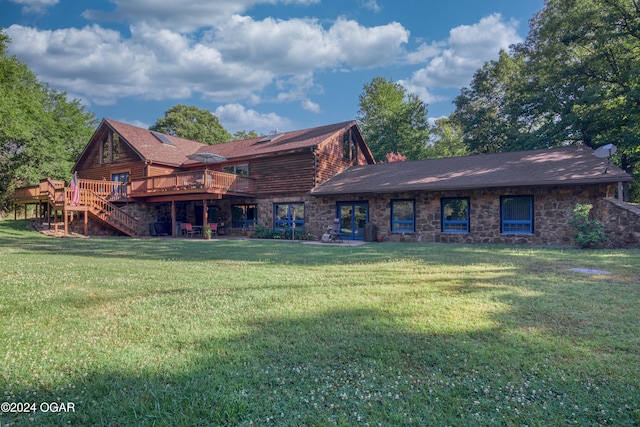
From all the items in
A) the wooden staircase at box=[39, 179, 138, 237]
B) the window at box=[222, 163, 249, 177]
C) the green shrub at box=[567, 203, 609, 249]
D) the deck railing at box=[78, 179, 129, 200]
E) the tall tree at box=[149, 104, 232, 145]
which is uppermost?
the tall tree at box=[149, 104, 232, 145]

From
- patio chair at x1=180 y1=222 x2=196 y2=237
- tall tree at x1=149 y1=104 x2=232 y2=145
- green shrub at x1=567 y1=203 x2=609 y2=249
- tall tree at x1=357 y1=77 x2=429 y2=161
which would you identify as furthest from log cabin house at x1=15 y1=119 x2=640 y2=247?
tall tree at x1=149 y1=104 x2=232 y2=145

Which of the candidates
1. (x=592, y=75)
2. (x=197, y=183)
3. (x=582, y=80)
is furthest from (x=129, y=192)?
(x=592, y=75)

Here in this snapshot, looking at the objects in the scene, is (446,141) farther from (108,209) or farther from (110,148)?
(108,209)

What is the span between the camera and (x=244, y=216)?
21141 millimetres

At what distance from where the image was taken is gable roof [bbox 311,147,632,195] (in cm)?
1273

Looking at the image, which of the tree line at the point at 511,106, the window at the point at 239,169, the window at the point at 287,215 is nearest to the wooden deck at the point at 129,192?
the window at the point at 239,169

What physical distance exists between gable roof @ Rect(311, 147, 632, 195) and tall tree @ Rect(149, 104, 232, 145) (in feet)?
93.8

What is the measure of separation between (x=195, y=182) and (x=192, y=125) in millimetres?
26870

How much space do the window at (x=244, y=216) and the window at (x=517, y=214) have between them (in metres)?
13.5

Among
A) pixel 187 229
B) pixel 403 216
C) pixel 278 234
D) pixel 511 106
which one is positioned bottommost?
Answer: pixel 278 234

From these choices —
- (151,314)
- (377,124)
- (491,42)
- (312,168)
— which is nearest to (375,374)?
(151,314)

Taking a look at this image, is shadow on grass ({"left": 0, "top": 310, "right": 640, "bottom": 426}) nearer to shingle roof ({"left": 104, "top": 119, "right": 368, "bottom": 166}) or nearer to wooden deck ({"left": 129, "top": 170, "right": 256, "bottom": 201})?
wooden deck ({"left": 129, "top": 170, "right": 256, "bottom": 201})

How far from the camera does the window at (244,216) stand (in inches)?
817

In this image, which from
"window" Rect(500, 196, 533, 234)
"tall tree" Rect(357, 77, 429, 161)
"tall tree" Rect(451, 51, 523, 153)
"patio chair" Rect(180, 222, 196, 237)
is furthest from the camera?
"tall tree" Rect(357, 77, 429, 161)
